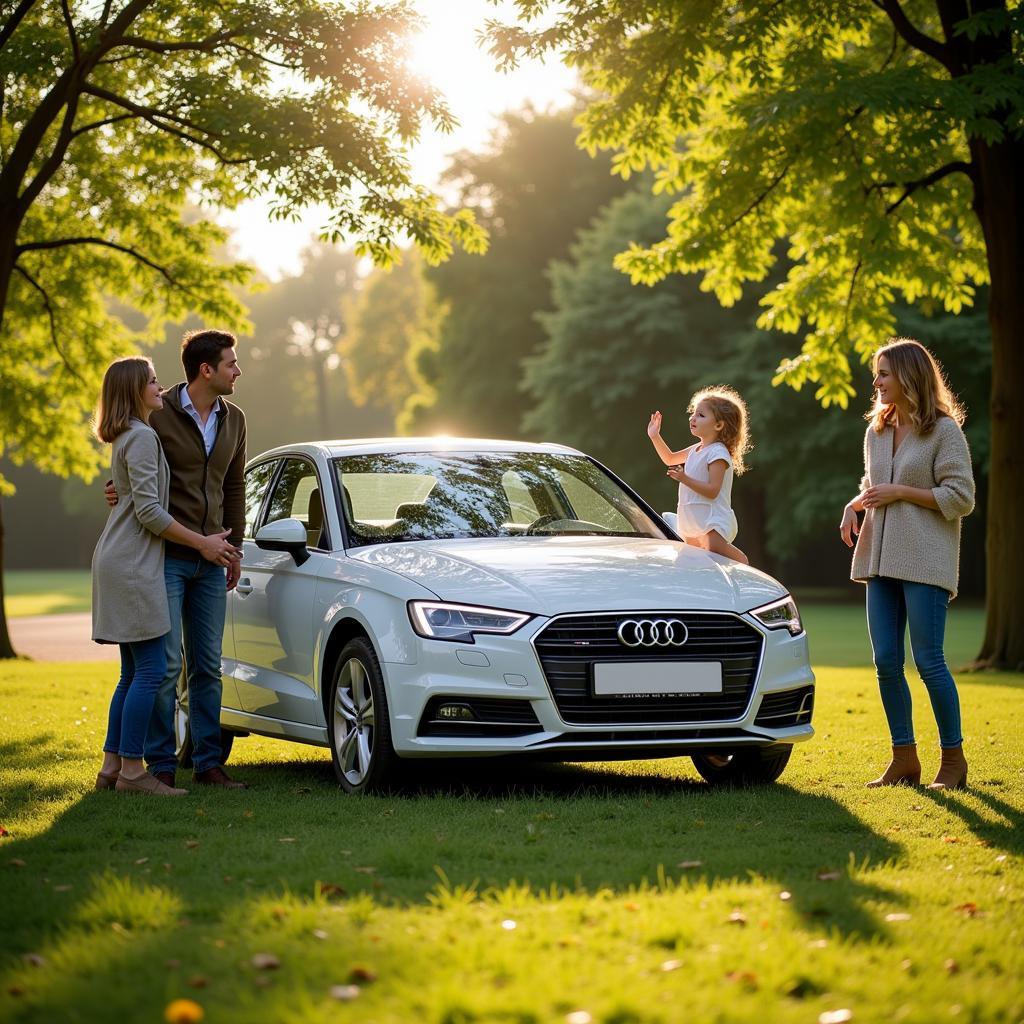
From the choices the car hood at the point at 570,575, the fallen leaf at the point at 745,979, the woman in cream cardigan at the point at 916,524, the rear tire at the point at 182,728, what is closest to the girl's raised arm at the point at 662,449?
the car hood at the point at 570,575

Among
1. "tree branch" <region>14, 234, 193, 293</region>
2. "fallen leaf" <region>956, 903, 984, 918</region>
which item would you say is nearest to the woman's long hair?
"fallen leaf" <region>956, 903, 984, 918</region>

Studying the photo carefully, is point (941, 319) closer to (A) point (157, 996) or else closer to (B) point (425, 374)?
(B) point (425, 374)

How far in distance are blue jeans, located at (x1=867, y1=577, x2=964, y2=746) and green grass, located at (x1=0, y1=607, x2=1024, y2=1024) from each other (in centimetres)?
38

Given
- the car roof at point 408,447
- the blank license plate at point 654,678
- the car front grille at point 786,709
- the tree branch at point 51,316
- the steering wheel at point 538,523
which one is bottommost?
the car front grille at point 786,709

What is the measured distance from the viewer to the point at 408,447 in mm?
8742

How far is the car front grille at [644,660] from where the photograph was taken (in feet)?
22.9

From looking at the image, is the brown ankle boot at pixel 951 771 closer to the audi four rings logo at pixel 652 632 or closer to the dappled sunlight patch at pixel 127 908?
the audi four rings logo at pixel 652 632

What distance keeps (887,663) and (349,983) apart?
4.57 meters

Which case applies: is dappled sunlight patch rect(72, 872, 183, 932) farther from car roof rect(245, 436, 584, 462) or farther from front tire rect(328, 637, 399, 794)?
car roof rect(245, 436, 584, 462)

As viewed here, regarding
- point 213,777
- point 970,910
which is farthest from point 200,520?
point 970,910

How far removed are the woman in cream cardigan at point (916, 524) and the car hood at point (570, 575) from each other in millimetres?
580

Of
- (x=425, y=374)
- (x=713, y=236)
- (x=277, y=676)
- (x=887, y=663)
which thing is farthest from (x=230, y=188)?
(x=425, y=374)

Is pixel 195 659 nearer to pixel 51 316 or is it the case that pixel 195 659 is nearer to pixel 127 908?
pixel 127 908

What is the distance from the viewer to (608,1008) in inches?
148
